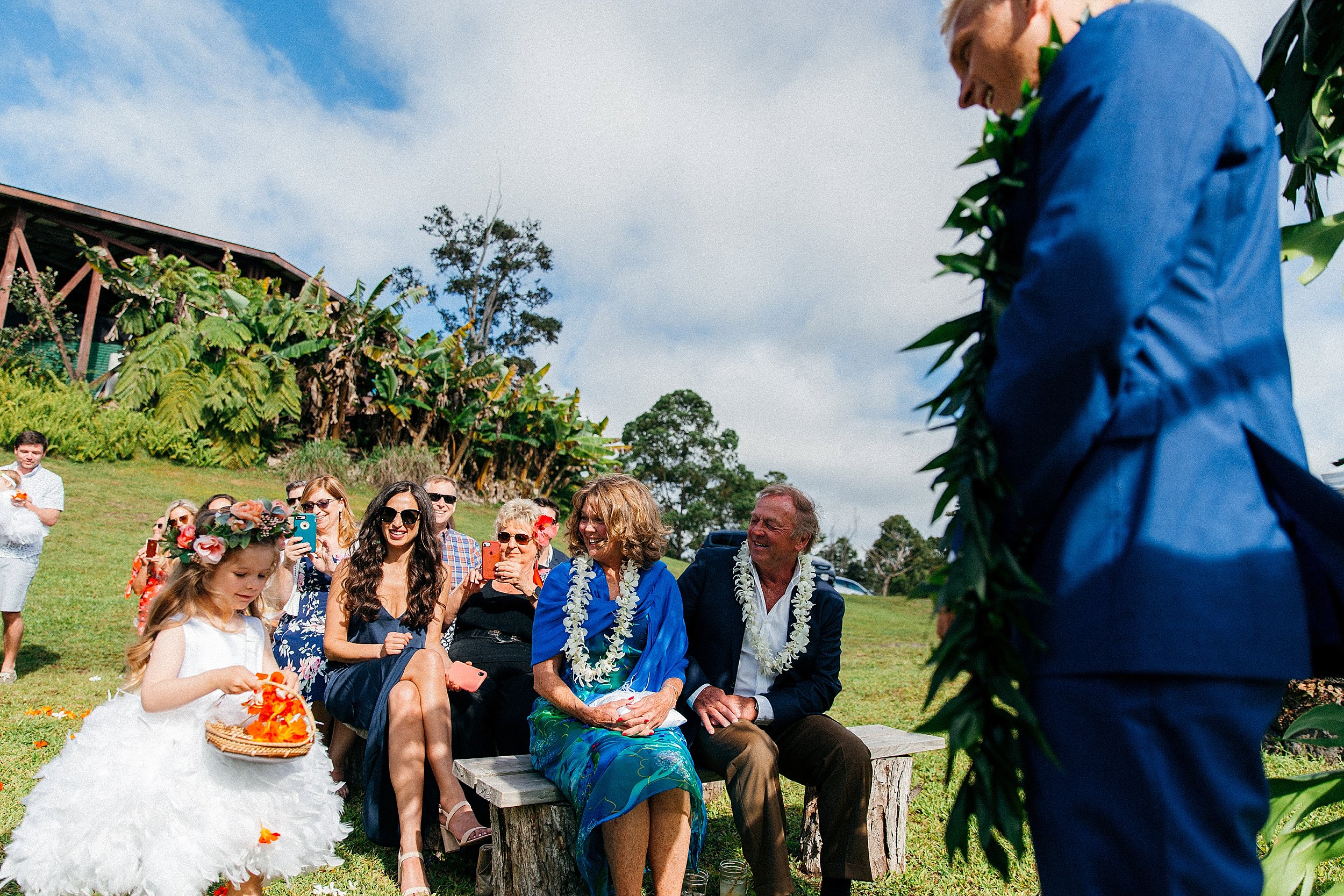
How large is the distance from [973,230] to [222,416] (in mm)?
17467

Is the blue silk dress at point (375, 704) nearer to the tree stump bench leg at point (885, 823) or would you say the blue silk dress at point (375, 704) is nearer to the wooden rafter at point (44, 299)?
the tree stump bench leg at point (885, 823)

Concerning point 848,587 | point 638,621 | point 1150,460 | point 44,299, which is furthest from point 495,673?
point 848,587

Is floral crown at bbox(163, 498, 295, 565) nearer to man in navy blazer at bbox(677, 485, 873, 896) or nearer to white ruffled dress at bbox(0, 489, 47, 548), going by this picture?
man in navy blazer at bbox(677, 485, 873, 896)

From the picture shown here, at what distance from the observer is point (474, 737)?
14.6ft

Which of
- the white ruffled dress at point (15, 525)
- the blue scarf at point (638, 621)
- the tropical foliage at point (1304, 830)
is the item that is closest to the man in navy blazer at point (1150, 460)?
the tropical foliage at point (1304, 830)

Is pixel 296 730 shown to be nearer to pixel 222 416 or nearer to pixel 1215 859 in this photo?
pixel 1215 859

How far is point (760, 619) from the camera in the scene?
4012mm

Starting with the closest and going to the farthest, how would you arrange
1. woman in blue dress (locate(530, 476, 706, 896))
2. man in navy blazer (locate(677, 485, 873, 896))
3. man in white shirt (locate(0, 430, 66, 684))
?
woman in blue dress (locate(530, 476, 706, 896)) → man in navy blazer (locate(677, 485, 873, 896)) → man in white shirt (locate(0, 430, 66, 684))

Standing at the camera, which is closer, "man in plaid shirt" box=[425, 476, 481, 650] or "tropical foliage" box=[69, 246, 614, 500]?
"man in plaid shirt" box=[425, 476, 481, 650]

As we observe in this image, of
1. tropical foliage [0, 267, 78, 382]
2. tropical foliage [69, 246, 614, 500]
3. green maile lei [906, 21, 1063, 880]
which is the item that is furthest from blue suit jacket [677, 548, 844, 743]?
tropical foliage [0, 267, 78, 382]

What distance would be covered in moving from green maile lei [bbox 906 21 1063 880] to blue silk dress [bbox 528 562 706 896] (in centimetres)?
196

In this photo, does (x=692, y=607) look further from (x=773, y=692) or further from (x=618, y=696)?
(x=618, y=696)

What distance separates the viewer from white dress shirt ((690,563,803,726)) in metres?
3.95

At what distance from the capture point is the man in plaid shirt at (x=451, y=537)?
6.02m
